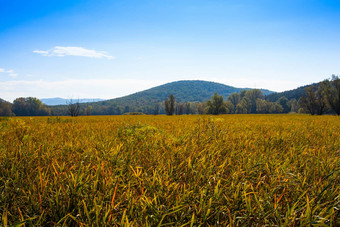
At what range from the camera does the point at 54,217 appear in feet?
4.32

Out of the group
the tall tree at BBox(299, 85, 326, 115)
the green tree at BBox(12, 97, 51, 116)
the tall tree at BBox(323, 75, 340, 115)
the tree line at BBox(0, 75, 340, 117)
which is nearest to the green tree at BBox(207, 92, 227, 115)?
the tree line at BBox(0, 75, 340, 117)

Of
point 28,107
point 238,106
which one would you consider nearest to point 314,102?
point 238,106

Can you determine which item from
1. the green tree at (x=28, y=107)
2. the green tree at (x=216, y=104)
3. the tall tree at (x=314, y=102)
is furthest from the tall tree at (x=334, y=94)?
the green tree at (x=28, y=107)

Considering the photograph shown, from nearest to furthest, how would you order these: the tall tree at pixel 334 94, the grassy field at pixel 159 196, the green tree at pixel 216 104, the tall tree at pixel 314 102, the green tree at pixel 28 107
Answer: the grassy field at pixel 159 196
the tall tree at pixel 334 94
the tall tree at pixel 314 102
the green tree at pixel 216 104
the green tree at pixel 28 107

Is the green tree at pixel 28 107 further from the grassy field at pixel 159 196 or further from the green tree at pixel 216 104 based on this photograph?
the grassy field at pixel 159 196

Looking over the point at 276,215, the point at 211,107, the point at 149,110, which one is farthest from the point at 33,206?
the point at 149,110

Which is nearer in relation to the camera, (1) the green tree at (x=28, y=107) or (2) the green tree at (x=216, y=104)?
(2) the green tree at (x=216, y=104)

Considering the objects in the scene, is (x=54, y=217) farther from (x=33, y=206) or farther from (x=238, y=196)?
(x=238, y=196)

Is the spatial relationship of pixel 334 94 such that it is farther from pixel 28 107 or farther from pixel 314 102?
pixel 28 107

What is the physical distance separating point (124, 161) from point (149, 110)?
196 meters

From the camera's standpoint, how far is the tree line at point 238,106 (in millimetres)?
35281

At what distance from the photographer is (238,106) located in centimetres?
12925

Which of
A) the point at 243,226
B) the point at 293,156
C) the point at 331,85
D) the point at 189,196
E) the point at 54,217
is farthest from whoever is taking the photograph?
the point at 331,85

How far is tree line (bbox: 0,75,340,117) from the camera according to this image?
35.3 metres
